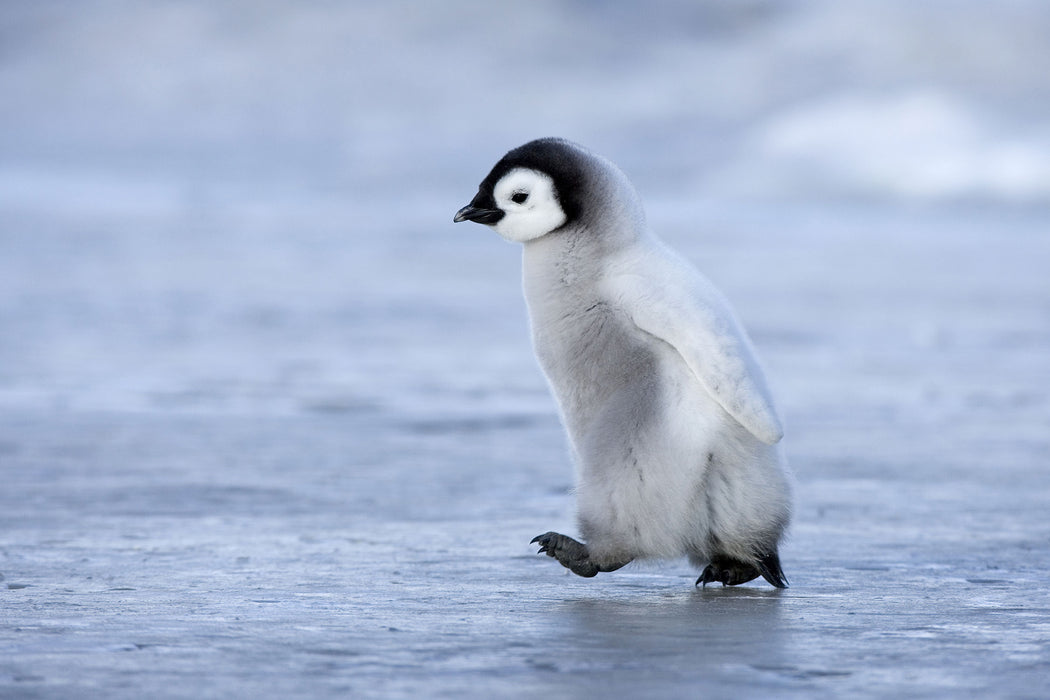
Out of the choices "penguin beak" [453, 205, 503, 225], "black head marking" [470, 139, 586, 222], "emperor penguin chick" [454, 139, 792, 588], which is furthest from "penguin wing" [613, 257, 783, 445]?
"penguin beak" [453, 205, 503, 225]

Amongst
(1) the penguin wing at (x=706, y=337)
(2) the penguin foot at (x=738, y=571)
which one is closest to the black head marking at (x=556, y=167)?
(1) the penguin wing at (x=706, y=337)

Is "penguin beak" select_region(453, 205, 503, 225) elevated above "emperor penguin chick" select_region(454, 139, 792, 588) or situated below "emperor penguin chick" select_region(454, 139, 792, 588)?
above

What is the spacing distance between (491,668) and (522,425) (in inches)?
155

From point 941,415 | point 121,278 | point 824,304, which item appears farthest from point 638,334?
point 121,278

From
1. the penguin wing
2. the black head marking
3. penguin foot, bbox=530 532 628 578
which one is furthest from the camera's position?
the black head marking

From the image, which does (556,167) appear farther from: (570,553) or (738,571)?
(738,571)

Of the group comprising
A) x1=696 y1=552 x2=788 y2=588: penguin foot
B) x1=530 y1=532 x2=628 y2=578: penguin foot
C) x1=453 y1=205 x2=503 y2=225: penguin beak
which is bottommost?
x1=696 y1=552 x2=788 y2=588: penguin foot

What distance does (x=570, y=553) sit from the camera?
3.45 metres

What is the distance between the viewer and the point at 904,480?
5.11 metres

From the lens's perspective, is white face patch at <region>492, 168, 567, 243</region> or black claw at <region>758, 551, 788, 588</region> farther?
white face patch at <region>492, 168, 567, 243</region>

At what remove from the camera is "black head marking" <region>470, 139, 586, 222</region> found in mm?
3562

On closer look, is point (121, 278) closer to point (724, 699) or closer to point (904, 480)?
point (904, 480)

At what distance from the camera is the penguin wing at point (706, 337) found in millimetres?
3311

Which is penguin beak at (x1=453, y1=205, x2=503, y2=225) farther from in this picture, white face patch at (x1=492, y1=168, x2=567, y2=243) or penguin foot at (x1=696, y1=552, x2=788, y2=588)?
penguin foot at (x1=696, y1=552, x2=788, y2=588)
